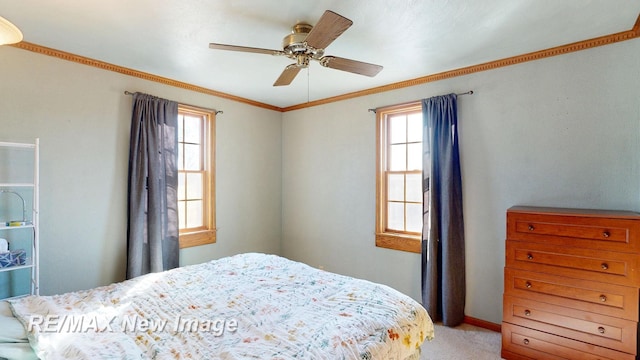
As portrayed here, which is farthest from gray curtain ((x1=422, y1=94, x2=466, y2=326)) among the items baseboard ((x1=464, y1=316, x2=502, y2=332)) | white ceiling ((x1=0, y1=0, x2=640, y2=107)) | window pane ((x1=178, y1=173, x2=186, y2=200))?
window pane ((x1=178, y1=173, x2=186, y2=200))

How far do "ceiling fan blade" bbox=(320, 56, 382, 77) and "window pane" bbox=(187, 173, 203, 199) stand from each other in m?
2.37

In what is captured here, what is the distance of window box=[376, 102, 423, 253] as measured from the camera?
353 cm

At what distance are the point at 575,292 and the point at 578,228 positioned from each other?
1.51 ft

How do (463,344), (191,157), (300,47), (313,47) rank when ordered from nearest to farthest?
(313,47) < (300,47) < (463,344) < (191,157)

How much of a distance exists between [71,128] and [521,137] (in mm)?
4068

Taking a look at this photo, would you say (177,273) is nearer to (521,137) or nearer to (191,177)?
(191,177)

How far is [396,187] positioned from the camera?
3.71 metres

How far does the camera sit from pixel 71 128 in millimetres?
2795

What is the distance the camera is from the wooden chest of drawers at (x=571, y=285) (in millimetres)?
2055

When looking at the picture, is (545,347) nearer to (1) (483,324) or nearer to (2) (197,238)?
(1) (483,324)

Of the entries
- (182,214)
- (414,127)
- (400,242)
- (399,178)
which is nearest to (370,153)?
(399,178)

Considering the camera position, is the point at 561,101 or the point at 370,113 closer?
the point at 561,101

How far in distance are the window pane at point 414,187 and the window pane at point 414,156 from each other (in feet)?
0.34

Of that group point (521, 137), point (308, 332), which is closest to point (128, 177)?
point (308, 332)
